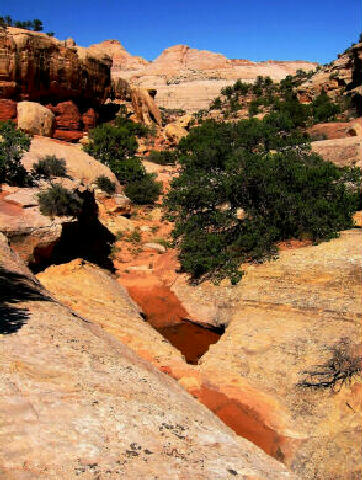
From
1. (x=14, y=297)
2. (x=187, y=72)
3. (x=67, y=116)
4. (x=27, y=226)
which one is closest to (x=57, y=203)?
(x=27, y=226)

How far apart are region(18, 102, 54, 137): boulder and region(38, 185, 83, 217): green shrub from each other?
14.1 metres

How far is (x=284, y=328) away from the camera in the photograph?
8.80 metres

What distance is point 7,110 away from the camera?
77.3 ft

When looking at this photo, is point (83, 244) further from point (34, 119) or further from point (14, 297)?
point (34, 119)

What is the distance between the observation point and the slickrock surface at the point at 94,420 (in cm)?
317

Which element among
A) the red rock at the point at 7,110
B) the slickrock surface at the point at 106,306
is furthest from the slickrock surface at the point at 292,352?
the red rock at the point at 7,110

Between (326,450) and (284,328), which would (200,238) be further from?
(326,450)

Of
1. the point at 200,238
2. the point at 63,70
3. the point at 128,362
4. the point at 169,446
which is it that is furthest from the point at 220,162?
the point at 169,446

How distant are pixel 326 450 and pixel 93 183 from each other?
15601mm

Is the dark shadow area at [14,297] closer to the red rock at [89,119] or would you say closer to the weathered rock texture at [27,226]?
the weathered rock texture at [27,226]

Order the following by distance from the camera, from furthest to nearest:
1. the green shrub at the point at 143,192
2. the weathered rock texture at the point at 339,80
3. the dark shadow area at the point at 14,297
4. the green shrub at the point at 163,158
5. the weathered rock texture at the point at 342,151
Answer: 1. the weathered rock texture at the point at 339,80
2. the green shrub at the point at 163,158
3. the weathered rock texture at the point at 342,151
4. the green shrub at the point at 143,192
5. the dark shadow area at the point at 14,297

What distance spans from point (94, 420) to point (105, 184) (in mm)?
15998

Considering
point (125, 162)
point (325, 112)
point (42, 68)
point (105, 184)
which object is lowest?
point (105, 184)

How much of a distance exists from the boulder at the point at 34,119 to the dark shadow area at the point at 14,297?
59.5ft
